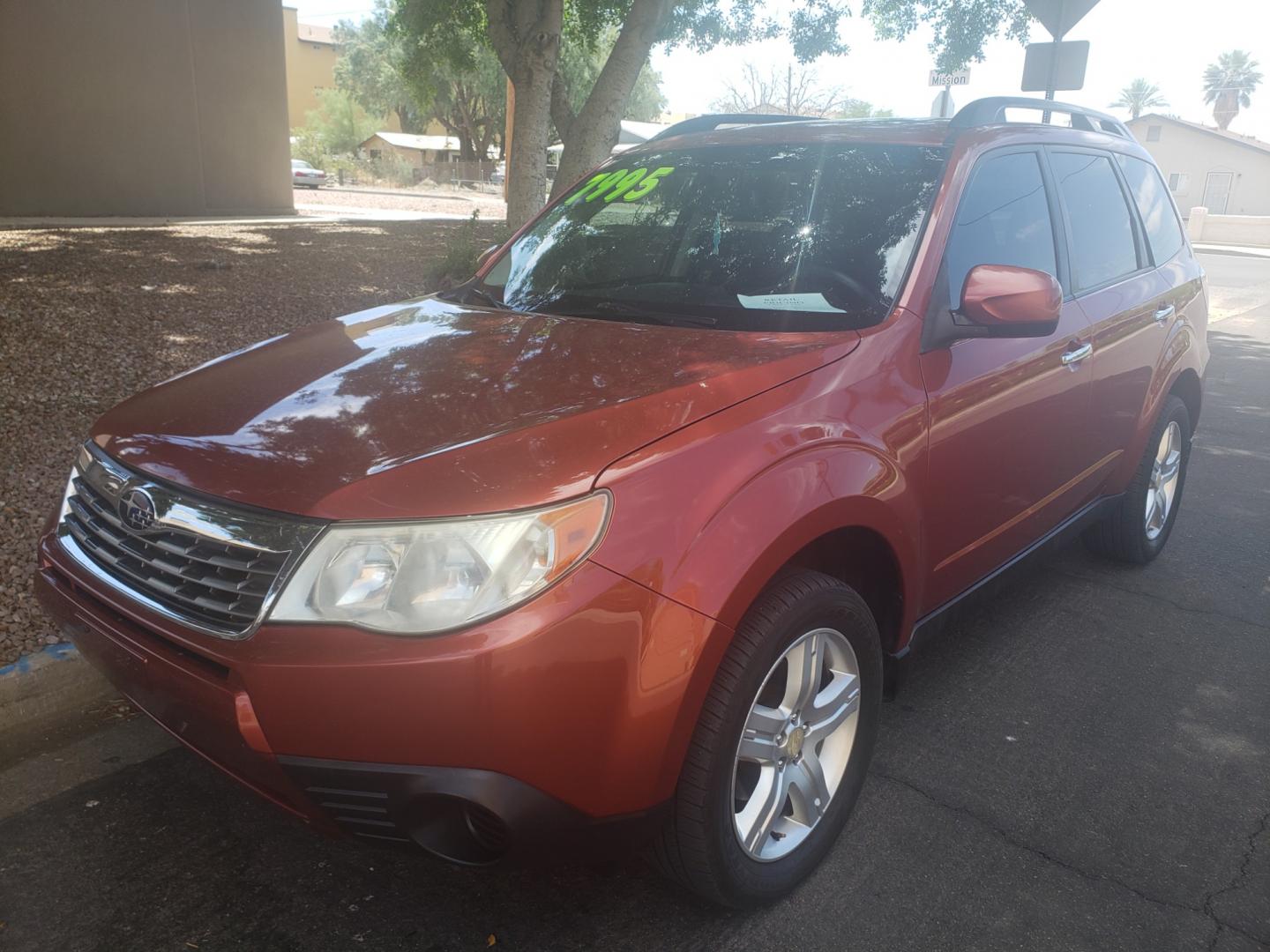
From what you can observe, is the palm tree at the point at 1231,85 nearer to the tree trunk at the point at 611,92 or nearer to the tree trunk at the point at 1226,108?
the tree trunk at the point at 1226,108

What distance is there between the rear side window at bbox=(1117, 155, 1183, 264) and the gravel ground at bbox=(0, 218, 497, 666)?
4.60m

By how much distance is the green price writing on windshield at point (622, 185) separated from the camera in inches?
A: 142

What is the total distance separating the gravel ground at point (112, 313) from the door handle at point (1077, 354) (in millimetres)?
3562

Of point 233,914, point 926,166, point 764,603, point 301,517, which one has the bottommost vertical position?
point 233,914

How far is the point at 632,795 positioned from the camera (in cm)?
199

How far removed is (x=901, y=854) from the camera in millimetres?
2686

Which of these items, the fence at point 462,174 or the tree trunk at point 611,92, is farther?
the fence at point 462,174

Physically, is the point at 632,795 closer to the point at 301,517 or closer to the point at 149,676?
the point at 301,517

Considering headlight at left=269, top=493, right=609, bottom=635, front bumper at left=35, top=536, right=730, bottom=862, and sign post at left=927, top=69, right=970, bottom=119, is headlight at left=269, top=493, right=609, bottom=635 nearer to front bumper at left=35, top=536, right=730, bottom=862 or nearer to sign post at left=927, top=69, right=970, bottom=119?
front bumper at left=35, top=536, right=730, bottom=862

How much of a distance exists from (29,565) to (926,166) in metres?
3.59

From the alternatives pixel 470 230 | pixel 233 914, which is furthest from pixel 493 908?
pixel 470 230

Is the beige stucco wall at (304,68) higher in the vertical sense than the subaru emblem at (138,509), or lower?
higher

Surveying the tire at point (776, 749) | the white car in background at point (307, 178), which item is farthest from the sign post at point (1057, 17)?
the white car in background at point (307, 178)

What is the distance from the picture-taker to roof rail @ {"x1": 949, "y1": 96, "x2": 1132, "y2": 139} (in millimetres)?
3270
